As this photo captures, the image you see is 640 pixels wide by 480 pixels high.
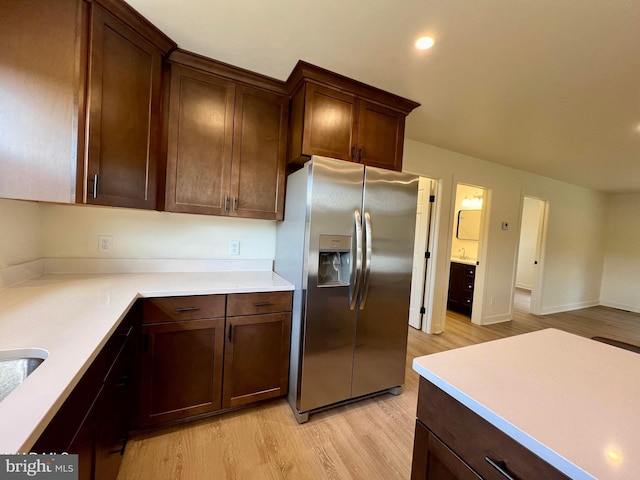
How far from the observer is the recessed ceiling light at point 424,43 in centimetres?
142

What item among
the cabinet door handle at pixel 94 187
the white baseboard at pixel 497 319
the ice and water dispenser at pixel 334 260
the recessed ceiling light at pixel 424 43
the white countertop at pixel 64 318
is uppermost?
the recessed ceiling light at pixel 424 43

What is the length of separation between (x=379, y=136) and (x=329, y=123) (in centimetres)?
45

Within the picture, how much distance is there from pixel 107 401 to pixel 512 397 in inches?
55.6

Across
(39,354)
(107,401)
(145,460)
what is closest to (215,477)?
(145,460)

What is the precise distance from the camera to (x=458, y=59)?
5.17 ft

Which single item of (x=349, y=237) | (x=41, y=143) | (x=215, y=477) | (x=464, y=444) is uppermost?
(x=41, y=143)

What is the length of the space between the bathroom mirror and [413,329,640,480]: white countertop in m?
4.07

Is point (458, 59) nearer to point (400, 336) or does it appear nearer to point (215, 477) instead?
point (400, 336)

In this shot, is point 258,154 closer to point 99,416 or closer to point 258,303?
point 258,303

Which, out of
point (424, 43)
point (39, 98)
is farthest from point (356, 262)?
point (39, 98)

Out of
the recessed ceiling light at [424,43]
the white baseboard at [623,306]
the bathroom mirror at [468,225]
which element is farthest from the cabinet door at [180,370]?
the white baseboard at [623,306]

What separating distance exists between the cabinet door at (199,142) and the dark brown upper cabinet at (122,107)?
10cm

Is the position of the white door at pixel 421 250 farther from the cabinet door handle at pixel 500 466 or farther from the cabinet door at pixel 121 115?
the cabinet door at pixel 121 115

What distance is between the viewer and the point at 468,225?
485 cm
